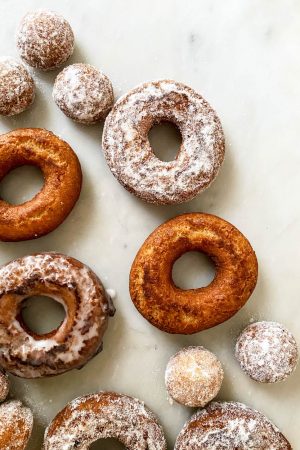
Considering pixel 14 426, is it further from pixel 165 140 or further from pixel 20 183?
pixel 165 140

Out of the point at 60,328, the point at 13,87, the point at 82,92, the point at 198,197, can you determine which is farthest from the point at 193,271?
the point at 13,87

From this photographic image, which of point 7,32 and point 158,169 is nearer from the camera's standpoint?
point 158,169

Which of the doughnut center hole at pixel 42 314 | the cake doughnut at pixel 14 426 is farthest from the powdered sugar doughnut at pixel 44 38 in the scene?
the cake doughnut at pixel 14 426

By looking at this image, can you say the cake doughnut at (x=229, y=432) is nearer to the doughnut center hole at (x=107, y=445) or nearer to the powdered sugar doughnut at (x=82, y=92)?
the doughnut center hole at (x=107, y=445)

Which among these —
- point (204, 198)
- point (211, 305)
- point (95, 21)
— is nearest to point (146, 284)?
point (211, 305)

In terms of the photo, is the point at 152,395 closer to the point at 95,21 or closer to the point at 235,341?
the point at 235,341

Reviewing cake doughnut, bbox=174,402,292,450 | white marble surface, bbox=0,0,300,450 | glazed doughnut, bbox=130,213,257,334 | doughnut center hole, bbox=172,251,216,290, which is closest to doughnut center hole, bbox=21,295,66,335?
white marble surface, bbox=0,0,300,450
